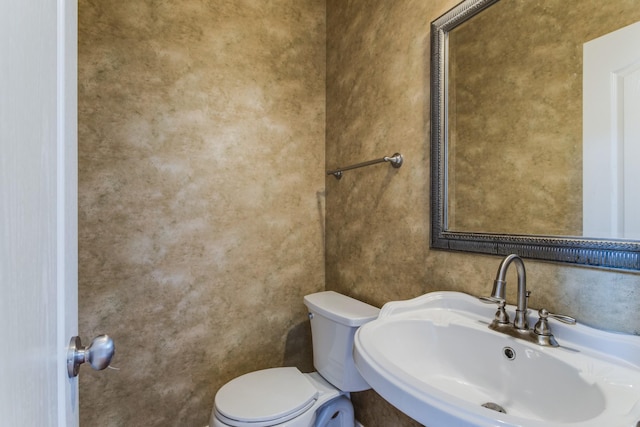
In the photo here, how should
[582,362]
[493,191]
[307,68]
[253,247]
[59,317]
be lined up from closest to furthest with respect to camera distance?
→ [59,317]
[582,362]
[493,191]
[253,247]
[307,68]

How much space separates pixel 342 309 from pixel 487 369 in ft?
2.05

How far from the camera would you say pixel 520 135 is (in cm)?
93

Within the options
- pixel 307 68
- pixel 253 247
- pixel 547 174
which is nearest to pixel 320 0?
pixel 307 68

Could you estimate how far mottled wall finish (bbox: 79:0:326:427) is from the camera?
128 cm

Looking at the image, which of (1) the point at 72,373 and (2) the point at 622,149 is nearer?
(1) the point at 72,373

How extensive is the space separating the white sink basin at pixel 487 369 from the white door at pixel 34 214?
57 cm

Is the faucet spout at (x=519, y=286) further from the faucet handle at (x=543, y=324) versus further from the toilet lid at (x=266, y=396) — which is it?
the toilet lid at (x=266, y=396)

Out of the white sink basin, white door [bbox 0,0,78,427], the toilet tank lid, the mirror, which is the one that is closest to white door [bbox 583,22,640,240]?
the mirror

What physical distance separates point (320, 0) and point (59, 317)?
204 centimetres

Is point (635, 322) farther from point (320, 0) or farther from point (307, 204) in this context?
point (320, 0)

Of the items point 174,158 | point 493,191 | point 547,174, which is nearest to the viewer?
point 547,174

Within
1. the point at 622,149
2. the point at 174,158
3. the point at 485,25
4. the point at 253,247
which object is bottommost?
the point at 253,247

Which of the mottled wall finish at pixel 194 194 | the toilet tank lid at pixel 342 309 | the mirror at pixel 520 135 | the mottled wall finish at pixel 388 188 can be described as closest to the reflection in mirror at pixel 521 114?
the mirror at pixel 520 135

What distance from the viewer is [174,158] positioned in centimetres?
142
